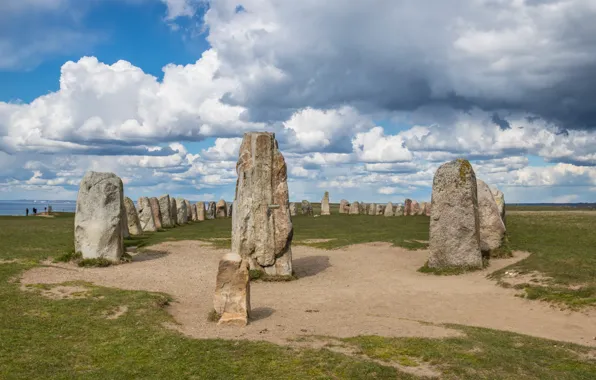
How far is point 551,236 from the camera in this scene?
25203mm

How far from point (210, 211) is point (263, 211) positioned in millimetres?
33575

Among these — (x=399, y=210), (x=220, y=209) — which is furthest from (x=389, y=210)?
(x=220, y=209)

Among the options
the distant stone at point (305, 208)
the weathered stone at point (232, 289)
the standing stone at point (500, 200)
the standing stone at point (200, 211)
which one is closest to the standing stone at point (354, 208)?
the distant stone at point (305, 208)

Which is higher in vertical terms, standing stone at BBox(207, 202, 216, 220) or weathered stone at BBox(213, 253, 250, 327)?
standing stone at BBox(207, 202, 216, 220)

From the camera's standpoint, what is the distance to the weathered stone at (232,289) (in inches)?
468

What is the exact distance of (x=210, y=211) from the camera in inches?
2025

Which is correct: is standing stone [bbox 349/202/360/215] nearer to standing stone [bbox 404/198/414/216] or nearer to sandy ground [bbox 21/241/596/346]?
standing stone [bbox 404/198/414/216]

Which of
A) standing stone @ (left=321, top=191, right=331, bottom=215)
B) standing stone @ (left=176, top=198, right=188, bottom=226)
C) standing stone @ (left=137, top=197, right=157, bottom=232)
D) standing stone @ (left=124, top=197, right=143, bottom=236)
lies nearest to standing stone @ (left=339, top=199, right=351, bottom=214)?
standing stone @ (left=321, top=191, right=331, bottom=215)

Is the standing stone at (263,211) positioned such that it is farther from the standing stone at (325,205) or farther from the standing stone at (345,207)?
the standing stone at (345,207)

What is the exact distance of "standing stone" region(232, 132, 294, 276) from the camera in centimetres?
1856

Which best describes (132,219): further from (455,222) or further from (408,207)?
(408,207)

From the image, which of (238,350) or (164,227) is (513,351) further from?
(164,227)

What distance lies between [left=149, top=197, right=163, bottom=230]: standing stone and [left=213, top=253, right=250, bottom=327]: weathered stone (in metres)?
25.2

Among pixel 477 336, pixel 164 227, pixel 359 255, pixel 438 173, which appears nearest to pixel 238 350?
pixel 477 336
